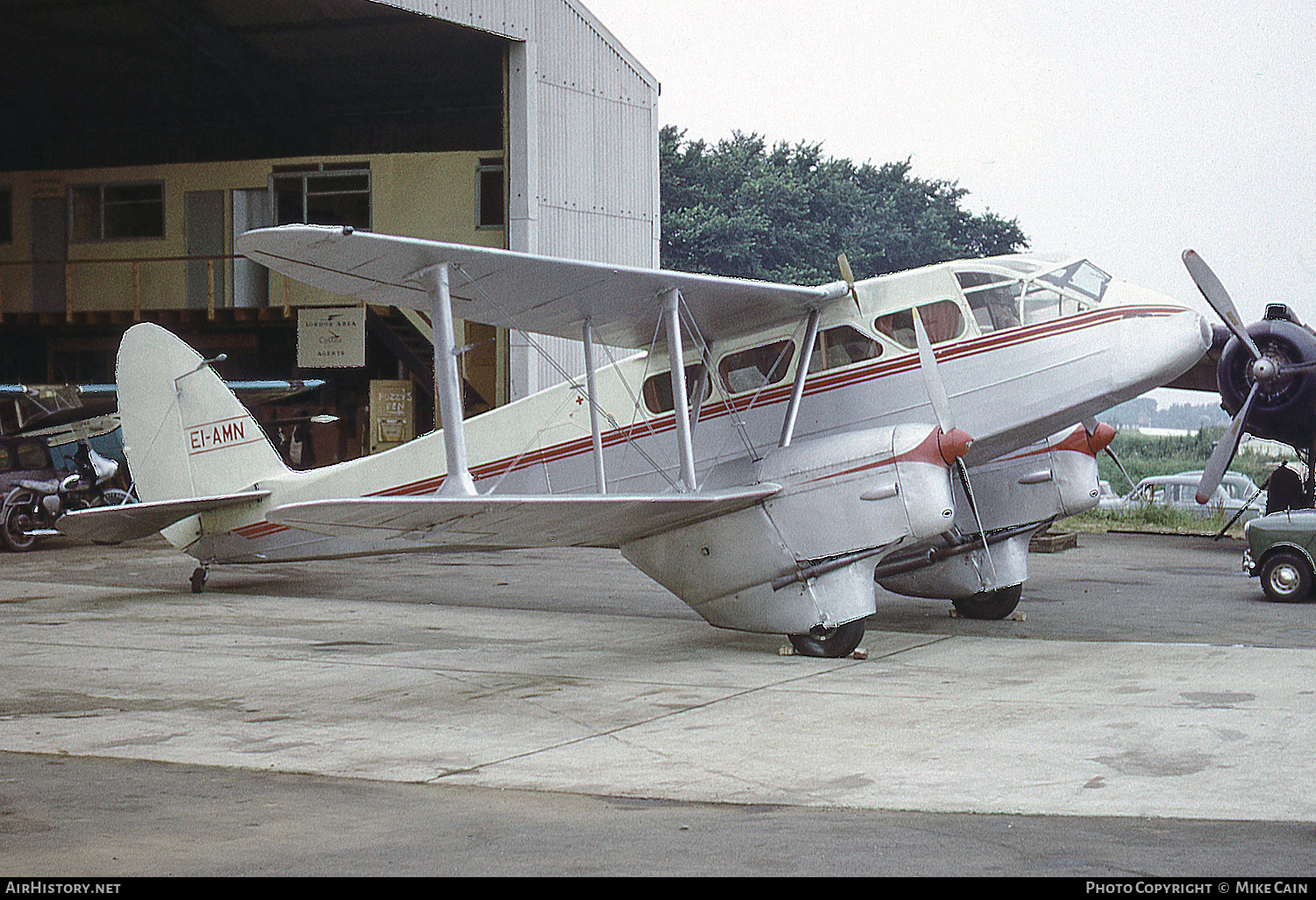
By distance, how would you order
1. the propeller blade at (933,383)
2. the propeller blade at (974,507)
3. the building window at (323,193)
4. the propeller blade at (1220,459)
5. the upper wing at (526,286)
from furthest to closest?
the building window at (323,193) < the propeller blade at (1220,459) < the propeller blade at (974,507) < the propeller blade at (933,383) < the upper wing at (526,286)

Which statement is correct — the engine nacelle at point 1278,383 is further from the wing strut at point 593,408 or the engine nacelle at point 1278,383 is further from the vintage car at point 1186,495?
the wing strut at point 593,408

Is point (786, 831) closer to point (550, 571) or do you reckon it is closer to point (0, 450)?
point (550, 571)

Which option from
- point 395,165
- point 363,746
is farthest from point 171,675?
point 395,165

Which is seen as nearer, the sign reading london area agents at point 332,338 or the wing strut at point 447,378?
the wing strut at point 447,378

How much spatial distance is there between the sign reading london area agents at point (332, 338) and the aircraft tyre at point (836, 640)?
20.1 m

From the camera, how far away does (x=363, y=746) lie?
8.27 m

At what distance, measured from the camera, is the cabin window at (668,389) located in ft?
43.4

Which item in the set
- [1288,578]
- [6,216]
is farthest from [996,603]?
[6,216]

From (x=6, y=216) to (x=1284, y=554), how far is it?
3047cm

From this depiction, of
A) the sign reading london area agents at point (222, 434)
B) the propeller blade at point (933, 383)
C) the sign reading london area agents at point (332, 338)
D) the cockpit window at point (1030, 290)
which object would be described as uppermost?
the sign reading london area agents at point (332, 338)

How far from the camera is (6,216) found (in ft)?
108

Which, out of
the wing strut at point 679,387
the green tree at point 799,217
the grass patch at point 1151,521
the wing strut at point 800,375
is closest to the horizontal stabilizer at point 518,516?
the wing strut at point 679,387

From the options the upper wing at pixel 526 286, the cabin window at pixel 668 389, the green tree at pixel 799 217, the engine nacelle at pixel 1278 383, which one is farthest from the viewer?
the green tree at pixel 799 217

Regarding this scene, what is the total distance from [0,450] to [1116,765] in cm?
2308
